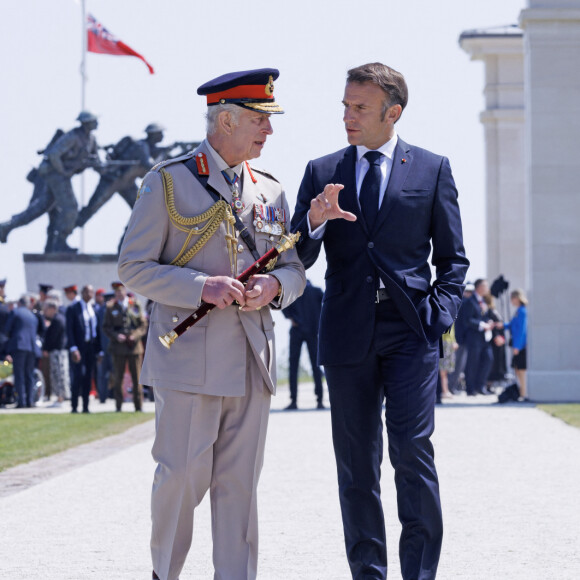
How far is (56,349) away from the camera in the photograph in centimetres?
2298

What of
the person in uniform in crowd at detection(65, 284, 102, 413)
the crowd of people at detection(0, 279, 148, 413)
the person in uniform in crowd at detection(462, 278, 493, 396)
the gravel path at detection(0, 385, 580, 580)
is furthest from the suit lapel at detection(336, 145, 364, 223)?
the person in uniform in crowd at detection(462, 278, 493, 396)

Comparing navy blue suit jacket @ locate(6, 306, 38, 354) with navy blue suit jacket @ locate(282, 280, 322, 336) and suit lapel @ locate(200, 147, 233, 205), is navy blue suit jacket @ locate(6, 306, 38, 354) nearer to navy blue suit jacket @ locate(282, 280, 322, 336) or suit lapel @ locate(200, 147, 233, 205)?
navy blue suit jacket @ locate(282, 280, 322, 336)

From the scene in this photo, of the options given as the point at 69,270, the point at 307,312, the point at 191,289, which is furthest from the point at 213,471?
the point at 69,270

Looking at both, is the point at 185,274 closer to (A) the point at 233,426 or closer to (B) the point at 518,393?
(A) the point at 233,426

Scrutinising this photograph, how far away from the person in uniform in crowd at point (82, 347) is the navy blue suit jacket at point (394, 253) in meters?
14.1

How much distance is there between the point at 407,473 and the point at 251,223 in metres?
1.16

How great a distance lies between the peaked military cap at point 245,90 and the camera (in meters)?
5.31

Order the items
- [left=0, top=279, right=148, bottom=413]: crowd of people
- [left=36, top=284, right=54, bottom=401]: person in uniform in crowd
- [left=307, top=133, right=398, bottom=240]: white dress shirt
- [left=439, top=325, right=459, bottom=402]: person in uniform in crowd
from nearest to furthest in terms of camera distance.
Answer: [left=307, top=133, right=398, bottom=240]: white dress shirt → [left=0, top=279, right=148, bottom=413]: crowd of people → [left=439, top=325, right=459, bottom=402]: person in uniform in crowd → [left=36, top=284, right=54, bottom=401]: person in uniform in crowd

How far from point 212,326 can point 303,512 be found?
3.16 m

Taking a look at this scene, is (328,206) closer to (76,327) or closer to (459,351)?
(76,327)

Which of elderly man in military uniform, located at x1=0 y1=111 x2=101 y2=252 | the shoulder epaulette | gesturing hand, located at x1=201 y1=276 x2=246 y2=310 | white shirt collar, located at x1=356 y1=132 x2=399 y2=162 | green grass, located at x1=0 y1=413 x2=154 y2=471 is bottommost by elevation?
green grass, located at x1=0 y1=413 x2=154 y2=471

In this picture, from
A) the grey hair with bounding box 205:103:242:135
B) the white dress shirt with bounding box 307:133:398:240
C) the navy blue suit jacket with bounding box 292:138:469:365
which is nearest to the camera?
the grey hair with bounding box 205:103:242:135

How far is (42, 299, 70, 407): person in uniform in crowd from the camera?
73.9 feet

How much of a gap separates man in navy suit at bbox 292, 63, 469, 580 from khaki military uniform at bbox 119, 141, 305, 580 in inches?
11.5
